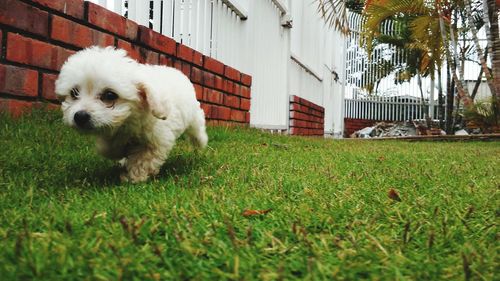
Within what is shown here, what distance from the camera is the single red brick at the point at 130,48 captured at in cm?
346

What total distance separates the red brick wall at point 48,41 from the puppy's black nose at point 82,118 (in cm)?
105

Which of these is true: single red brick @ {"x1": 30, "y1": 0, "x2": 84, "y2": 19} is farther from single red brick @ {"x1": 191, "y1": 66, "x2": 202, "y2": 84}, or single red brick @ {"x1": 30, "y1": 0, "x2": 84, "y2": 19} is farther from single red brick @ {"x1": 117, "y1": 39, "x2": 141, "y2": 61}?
single red brick @ {"x1": 191, "y1": 66, "x2": 202, "y2": 84}

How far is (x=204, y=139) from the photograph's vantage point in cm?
309

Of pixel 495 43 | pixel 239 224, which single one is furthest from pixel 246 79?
pixel 495 43

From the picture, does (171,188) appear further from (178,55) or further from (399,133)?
(399,133)

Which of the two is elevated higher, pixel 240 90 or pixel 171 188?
pixel 240 90

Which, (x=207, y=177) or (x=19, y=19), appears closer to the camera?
(x=207, y=177)

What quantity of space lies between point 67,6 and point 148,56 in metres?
0.91

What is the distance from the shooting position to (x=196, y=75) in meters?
4.49

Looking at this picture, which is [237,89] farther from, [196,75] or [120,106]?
[120,106]

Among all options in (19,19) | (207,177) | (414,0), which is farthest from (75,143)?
(414,0)

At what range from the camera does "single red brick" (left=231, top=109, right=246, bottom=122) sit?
5496mm

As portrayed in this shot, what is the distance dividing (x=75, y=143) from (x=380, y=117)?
1635 cm

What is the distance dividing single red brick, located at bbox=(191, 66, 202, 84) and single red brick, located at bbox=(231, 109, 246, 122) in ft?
3.27
